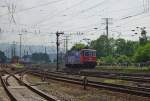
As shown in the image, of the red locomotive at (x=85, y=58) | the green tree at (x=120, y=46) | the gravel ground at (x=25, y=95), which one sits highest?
the green tree at (x=120, y=46)

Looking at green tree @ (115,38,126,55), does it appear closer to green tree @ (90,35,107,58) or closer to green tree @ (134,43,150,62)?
green tree @ (90,35,107,58)

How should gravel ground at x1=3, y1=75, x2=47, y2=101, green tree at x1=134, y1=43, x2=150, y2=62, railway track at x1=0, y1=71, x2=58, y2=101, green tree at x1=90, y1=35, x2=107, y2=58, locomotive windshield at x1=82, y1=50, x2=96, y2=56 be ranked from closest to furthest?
railway track at x1=0, y1=71, x2=58, y2=101 < gravel ground at x1=3, y1=75, x2=47, y2=101 < locomotive windshield at x1=82, y1=50, x2=96, y2=56 < green tree at x1=134, y1=43, x2=150, y2=62 < green tree at x1=90, y1=35, x2=107, y2=58

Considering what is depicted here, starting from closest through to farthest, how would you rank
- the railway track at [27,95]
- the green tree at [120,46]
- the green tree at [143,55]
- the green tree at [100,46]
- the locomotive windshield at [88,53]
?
the railway track at [27,95] → the locomotive windshield at [88,53] → the green tree at [143,55] → the green tree at [100,46] → the green tree at [120,46]

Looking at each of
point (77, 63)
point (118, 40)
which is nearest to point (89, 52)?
point (77, 63)

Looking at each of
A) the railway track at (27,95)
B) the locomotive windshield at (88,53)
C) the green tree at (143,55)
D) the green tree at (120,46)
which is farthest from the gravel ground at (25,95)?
the green tree at (120,46)

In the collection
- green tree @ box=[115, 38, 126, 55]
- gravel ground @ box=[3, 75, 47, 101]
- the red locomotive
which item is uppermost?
green tree @ box=[115, 38, 126, 55]

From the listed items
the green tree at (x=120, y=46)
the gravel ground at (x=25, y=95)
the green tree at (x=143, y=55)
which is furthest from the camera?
the green tree at (x=120, y=46)

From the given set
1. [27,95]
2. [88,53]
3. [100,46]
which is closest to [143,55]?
[88,53]

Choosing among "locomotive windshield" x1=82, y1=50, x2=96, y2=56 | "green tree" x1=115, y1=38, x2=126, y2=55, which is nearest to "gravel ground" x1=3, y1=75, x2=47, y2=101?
"locomotive windshield" x1=82, y1=50, x2=96, y2=56

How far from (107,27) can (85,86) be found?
7359cm

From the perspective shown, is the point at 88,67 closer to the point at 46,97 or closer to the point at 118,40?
the point at 46,97

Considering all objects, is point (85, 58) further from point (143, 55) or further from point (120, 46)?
point (120, 46)

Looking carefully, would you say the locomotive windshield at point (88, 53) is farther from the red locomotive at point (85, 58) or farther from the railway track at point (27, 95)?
the railway track at point (27, 95)

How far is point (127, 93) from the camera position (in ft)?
76.6
